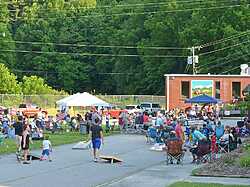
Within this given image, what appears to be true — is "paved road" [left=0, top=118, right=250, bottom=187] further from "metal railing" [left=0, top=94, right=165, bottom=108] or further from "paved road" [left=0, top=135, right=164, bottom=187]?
"metal railing" [left=0, top=94, right=165, bottom=108]

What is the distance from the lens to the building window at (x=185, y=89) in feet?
228

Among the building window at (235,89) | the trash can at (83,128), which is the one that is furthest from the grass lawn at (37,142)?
the building window at (235,89)

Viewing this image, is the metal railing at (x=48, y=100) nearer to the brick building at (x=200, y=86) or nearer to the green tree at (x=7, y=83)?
the brick building at (x=200, y=86)

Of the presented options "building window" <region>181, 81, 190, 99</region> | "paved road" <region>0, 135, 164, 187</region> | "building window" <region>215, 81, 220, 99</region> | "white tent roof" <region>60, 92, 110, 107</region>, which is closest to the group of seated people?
"paved road" <region>0, 135, 164, 187</region>

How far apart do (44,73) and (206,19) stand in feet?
87.5

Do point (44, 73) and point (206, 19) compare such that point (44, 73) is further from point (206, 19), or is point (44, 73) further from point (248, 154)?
point (248, 154)

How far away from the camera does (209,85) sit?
69188 millimetres

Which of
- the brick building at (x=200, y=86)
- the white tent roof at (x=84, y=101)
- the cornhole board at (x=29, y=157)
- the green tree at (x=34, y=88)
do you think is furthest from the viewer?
the green tree at (x=34, y=88)

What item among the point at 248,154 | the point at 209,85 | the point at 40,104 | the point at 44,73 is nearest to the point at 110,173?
the point at 248,154

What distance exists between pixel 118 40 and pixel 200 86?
1182 inches

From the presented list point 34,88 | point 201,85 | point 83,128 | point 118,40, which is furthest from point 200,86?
point 118,40

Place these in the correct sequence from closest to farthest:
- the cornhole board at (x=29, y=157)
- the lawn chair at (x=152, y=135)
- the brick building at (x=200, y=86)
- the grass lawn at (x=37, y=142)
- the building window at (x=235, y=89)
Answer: the cornhole board at (x=29, y=157) → the grass lawn at (x=37, y=142) → the lawn chair at (x=152, y=135) → the brick building at (x=200, y=86) → the building window at (x=235, y=89)

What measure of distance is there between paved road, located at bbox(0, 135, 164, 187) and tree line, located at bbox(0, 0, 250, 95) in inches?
2149

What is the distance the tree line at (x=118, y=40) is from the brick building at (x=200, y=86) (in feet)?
40.8
